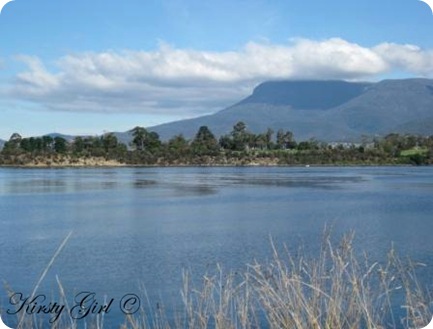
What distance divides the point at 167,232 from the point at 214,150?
72378mm

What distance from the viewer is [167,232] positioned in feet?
54.2

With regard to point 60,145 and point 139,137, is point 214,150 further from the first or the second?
point 60,145

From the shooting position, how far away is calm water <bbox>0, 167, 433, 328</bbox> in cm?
1016

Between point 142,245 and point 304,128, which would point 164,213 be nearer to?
point 142,245

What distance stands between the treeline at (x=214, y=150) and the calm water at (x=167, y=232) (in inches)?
2162

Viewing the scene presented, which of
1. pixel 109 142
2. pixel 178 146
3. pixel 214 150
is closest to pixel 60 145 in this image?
pixel 109 142

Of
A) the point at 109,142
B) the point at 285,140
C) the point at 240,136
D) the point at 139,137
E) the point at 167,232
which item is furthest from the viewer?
the point at 285,140

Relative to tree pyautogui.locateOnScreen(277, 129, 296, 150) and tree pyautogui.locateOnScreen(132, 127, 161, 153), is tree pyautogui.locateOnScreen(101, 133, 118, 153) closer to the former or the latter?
tree pyautogui.locateOnScreen(132, 127, 161, 153)

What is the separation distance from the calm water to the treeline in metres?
54.9

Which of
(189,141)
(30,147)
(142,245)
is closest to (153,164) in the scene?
(189,141)

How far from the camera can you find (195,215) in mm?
21062

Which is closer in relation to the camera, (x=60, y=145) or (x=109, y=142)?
(x=60, y=145)

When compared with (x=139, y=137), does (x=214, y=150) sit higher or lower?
lower

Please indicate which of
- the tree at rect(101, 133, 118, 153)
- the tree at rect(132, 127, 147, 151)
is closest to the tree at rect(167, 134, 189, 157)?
the tree at rect(132, 127, 147, 151)
